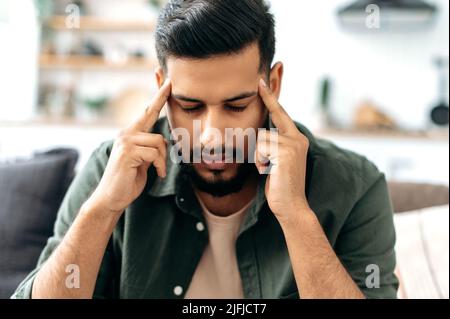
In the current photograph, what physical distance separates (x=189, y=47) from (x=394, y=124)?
100.0 inches

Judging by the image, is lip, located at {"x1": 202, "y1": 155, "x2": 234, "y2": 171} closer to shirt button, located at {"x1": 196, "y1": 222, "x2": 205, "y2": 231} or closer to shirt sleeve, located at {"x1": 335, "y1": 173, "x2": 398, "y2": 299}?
shirt button, located at {"x1": 196, "y1": 222, "x2": 205, "y2": 231}

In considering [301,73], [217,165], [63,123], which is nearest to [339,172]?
[217,165]

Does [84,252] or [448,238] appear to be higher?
[84,252]

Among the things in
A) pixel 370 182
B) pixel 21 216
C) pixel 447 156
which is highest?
pixel 370 182

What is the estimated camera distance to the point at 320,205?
1.09 m

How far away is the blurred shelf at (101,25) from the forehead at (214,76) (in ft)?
9.14

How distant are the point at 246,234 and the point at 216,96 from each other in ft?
1.07

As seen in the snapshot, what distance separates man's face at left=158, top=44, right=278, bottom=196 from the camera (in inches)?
38.7

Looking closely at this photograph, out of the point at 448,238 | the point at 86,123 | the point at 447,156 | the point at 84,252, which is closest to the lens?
the point at 84,252

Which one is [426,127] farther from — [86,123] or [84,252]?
[84,252]

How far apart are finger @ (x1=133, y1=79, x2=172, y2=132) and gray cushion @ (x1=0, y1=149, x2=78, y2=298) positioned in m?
0.51

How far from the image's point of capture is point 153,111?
3.38 feet

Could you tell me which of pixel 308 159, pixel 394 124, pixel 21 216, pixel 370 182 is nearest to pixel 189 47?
pixel 308 159

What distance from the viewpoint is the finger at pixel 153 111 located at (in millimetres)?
1029
